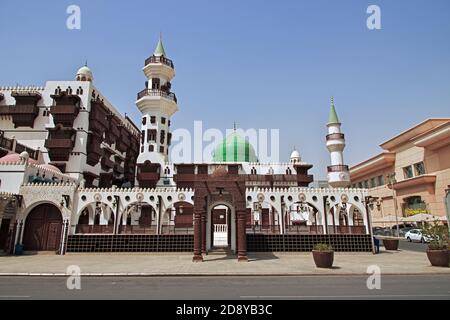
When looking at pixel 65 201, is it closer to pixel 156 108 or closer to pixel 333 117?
pixel 156 108

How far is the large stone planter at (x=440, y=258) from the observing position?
13.6 metres

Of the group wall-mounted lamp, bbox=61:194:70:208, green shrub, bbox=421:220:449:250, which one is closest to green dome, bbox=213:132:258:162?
wall-mounted lamp, bbox=61:194:70:208

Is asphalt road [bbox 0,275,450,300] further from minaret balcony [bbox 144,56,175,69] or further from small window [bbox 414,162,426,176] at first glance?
minaret balcony [bbox 144,56,175,69]

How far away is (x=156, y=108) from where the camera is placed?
4100 centimetres

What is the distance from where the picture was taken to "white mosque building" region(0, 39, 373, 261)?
20.8 meters

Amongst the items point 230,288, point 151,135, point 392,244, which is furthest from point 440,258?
point 151,135

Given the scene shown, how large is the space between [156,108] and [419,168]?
132ft

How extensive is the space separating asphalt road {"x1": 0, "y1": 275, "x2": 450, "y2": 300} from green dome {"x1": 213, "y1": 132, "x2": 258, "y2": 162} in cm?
3659

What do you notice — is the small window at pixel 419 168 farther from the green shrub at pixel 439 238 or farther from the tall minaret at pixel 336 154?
the green shrub at pixel 439 238

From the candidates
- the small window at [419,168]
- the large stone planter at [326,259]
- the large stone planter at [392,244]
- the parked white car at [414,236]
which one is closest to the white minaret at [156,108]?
the large stone planter at [392,244]
